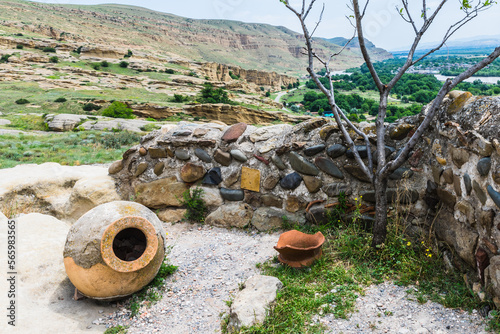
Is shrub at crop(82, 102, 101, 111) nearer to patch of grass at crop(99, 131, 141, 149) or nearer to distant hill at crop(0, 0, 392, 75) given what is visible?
patch of grass at crop(99, 131, 141, 149)

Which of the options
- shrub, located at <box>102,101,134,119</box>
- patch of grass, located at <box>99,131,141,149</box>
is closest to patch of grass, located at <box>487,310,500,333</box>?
patch of grass, located at <box>99,131,141,149</box>

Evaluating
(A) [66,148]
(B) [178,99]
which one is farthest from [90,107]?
(A) [66,148]

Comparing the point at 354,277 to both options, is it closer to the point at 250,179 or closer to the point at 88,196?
the point at 250,179

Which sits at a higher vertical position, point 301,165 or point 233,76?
point 233,76

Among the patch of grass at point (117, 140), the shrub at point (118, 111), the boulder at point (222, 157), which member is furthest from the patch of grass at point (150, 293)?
the shrub at point (118, 111)

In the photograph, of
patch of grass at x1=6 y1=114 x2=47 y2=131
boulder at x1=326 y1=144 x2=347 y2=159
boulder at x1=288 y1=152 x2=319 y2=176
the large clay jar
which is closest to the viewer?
the large clay jar

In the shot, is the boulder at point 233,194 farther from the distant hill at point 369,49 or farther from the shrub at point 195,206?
the distant hill at point 369,49

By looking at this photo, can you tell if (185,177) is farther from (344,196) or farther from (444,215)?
(444,215)

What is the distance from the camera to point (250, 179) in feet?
15.6

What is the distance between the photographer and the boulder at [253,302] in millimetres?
2619

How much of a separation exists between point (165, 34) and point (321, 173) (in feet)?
341

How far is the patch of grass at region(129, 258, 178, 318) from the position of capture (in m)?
3.17

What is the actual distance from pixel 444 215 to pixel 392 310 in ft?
4.12

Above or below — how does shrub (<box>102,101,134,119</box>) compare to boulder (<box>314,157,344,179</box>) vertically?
below
